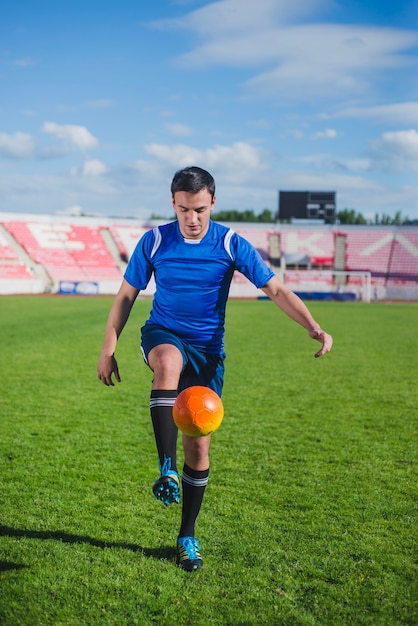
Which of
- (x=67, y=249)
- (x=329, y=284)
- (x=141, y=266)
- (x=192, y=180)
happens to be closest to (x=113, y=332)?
(x=141, y=266)

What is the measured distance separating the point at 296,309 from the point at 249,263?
1.43ft

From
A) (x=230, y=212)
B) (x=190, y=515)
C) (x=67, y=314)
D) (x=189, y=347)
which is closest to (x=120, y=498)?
(x=190, y=515)

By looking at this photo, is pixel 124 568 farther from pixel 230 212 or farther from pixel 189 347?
pixel 230 212

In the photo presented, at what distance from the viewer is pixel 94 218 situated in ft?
192

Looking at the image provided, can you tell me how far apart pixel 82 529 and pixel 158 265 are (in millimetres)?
1937

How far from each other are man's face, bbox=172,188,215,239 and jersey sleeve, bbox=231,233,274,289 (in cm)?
27

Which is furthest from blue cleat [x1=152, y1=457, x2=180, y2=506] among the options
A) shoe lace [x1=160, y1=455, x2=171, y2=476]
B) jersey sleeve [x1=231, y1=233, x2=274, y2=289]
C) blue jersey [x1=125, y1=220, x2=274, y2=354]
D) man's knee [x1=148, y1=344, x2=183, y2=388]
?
jersey sleeve [x1=231, y1=233, x2=274, y2=289]

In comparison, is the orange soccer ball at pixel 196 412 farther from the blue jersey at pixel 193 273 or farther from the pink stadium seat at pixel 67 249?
the pink stadium seat at pixel 67 249

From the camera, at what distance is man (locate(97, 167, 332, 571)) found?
3.99 m

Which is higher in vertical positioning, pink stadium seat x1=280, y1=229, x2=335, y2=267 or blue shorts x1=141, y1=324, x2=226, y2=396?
pink stadium seat x1=280, y1=229, x2=335, y2=267

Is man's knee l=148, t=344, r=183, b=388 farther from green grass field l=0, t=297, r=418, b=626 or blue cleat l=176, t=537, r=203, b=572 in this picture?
green grass field l=0, t=297, r=418, b=626

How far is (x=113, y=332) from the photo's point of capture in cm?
426

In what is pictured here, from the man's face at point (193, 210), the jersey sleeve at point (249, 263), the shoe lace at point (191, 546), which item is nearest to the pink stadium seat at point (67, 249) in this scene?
the jersey sleeve at point (249, 263)

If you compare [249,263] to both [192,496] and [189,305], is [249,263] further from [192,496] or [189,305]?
[192,496]
